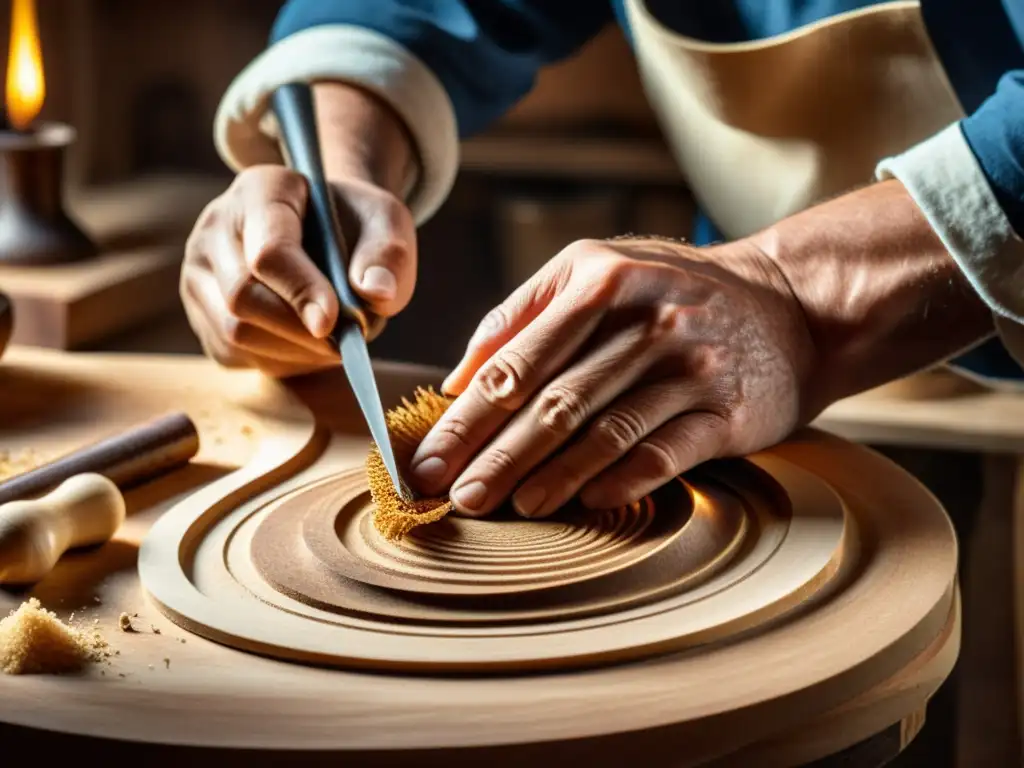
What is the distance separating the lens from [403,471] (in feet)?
2.59

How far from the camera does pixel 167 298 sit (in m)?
1.77

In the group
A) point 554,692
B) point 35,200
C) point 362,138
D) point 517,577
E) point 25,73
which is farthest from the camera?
point 35,200

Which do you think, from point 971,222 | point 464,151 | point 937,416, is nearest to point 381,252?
point 971,222

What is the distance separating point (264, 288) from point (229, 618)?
1.18 ft

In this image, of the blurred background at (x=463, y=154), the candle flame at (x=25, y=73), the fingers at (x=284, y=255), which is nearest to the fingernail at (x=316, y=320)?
the fingers at (x=284, y=255)

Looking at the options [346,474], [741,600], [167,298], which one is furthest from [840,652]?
[167,298]

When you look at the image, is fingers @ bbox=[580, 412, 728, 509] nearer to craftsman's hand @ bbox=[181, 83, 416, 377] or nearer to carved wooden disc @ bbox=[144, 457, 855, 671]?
carved wooden disc @ bbox=[144, 457, 855, 671]

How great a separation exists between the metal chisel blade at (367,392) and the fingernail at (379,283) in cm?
3

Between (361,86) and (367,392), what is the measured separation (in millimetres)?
489

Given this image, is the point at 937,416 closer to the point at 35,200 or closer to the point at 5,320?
the point at 5,320

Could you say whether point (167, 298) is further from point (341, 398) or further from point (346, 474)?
point (346, 474)

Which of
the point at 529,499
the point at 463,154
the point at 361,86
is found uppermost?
the point at 361,86

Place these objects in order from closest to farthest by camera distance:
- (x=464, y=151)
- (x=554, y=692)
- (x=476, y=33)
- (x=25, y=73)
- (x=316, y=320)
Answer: (x=554, y=692)
(x=316, y=320)
(x=476, y=33)
(x=25, y=73)
(x=464, y=151)

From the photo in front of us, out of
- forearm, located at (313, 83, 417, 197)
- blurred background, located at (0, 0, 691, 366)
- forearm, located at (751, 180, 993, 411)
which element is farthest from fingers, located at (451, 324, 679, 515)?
blurred background, located at (0, 0, 691, 366)
